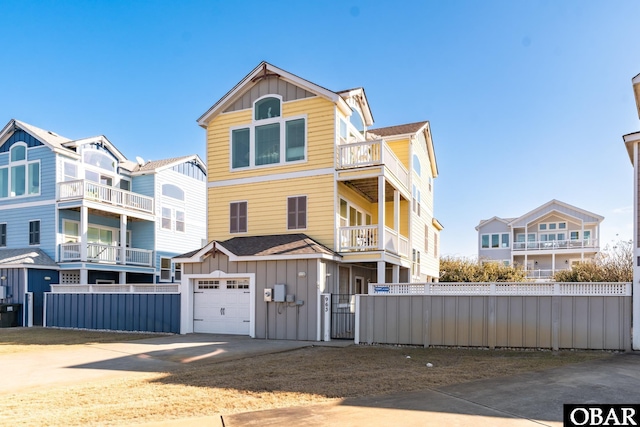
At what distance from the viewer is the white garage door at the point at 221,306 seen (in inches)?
643

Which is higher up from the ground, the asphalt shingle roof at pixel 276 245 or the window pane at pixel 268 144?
the window pane at pixel 268 144

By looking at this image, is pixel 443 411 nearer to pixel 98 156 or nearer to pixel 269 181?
pixel 269 181

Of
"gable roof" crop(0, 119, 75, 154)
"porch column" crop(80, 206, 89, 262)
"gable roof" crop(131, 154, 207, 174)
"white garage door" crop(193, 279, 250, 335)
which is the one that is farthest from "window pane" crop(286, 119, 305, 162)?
"gable roof" crop(0, 119, 75, 154)

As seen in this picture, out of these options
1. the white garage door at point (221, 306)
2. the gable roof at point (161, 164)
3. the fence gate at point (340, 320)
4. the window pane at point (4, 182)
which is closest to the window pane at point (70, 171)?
the window pane at point (4, 182)

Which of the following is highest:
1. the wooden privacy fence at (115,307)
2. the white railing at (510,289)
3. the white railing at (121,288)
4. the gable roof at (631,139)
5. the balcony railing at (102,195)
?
the gable roof at (631,139)

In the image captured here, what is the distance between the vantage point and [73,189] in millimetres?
23703

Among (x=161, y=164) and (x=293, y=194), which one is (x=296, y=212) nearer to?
(x=293, y=194)

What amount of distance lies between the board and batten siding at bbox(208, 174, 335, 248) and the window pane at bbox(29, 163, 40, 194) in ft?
37.9

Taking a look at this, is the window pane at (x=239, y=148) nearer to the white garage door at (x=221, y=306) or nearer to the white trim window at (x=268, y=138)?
the white trim window at (x=268, y=138)

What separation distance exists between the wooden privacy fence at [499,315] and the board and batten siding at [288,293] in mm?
1736

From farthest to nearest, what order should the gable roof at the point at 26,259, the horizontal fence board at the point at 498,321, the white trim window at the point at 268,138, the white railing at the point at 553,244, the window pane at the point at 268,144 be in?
→ the white railing at the point at 553,244 < the gable roof at the point at 26,259 < the window pane at the point at 268,144 < the white trim window at the point at 268,138 < the horizontal fence board at the point at 498,321

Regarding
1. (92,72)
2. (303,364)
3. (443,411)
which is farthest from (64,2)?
(443,411)

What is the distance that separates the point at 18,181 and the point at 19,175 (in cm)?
34

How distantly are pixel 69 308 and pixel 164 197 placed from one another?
34.0 ft
